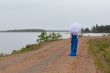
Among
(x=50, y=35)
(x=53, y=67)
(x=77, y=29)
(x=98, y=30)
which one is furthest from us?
(x=98, y=30)

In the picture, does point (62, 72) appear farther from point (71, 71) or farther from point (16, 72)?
point (16, 72)

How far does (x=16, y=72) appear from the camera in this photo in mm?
15750

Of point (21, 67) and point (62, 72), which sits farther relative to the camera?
point (21, 67)

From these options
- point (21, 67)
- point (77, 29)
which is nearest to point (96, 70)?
point (21, 67)

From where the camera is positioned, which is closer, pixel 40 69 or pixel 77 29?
pixel 40 69

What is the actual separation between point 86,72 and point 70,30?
723 centimetres

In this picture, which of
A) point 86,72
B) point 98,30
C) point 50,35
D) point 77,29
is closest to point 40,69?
point 86,72

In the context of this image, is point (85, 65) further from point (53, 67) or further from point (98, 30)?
point (98, 30)

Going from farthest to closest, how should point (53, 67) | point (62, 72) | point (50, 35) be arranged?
point (50, 35) < point (53, 67) < point (62, 72)

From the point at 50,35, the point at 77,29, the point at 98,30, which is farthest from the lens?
the point at 98,30

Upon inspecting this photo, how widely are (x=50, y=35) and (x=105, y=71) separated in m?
42.1

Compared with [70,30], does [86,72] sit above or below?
below

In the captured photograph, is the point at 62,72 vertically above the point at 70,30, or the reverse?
the point at 70,30

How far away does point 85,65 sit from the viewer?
1848cm
